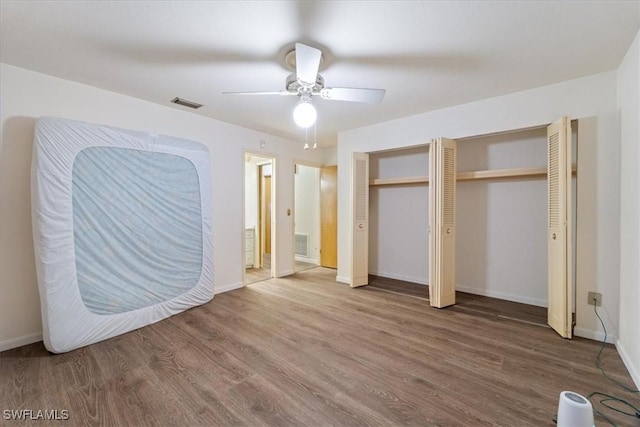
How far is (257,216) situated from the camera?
623cm

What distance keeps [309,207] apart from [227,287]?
110 inches

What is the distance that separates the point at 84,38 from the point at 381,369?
10.9 ft

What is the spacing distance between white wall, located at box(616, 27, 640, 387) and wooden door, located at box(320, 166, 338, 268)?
3.87 metres

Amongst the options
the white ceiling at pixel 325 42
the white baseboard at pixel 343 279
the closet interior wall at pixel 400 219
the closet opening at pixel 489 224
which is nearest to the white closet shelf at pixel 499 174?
the closet opening at pixel 489 224

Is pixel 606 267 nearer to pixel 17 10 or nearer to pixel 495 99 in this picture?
pixel 495 99

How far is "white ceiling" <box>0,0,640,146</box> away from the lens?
175 centimetres

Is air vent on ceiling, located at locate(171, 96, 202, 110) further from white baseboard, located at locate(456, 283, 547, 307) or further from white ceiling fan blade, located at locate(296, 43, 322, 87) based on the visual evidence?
white baseboard, located at locate(456, 283, 547, 307)

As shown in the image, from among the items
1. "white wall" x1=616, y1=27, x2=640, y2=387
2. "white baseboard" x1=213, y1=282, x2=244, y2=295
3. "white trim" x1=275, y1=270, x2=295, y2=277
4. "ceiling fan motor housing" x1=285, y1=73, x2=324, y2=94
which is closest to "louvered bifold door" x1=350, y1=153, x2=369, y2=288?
"white trim" x1=275, y1=270, x2=295, y2=277

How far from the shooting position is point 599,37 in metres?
2.04

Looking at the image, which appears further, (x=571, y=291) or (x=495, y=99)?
(x=495, y=99)

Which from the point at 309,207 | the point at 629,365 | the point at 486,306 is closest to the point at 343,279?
the point at 486,306

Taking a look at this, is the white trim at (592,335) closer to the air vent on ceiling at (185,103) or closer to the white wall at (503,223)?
the white wall at (503,223)

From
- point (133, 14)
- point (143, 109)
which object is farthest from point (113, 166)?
point (133, 14)

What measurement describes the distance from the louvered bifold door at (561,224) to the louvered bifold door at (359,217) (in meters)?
2.26
